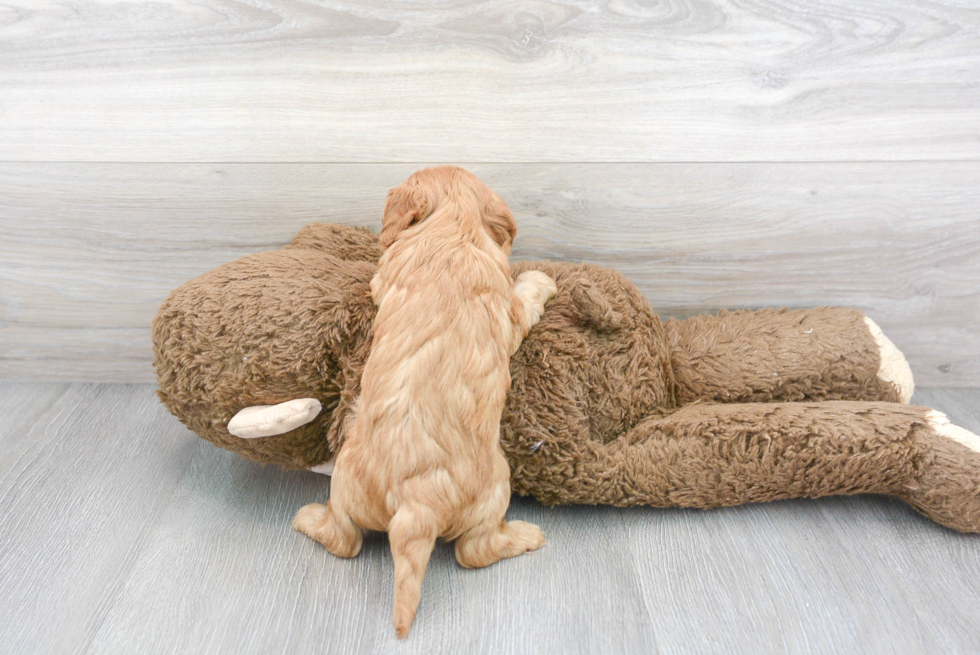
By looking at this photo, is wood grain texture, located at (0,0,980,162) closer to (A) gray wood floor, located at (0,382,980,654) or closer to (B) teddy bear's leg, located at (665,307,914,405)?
(B) teddy bear's leg, located at (665,307,914,405)

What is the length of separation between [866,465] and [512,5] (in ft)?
2.98

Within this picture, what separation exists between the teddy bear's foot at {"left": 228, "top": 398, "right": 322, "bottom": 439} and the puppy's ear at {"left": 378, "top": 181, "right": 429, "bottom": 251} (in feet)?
0.83

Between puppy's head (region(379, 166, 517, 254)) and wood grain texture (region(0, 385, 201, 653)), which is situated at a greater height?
puppy's head (region(379, 166, 517, 254))

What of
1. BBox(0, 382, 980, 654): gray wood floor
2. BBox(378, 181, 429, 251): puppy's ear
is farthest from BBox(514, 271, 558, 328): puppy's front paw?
BBox(0, 382, 980, 654): gray wood floor

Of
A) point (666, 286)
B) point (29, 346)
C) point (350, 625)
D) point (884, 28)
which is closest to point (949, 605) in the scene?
point (666, 286)

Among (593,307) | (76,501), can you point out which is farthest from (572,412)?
(76,501)

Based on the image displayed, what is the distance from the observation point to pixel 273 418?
97 centimetres

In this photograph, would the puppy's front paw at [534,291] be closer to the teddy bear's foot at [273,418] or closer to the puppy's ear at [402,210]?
the puppy's ear at [402,210]

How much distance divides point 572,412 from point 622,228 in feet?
1.38

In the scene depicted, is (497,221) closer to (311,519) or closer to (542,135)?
(542,135)

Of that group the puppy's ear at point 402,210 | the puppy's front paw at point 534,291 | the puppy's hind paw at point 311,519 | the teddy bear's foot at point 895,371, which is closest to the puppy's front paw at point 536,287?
the puppy's front paw at point 534,291

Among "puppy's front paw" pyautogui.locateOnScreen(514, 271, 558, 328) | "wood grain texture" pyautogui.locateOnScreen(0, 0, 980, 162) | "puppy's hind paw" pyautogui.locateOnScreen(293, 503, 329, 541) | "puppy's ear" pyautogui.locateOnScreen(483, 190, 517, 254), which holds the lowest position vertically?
"puppy's hind paw" pyautogui.locateOnScreen(293, 503, 329, 541)

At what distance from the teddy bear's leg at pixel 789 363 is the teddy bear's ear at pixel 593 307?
0.60 feet

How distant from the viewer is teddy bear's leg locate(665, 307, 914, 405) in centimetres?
117
